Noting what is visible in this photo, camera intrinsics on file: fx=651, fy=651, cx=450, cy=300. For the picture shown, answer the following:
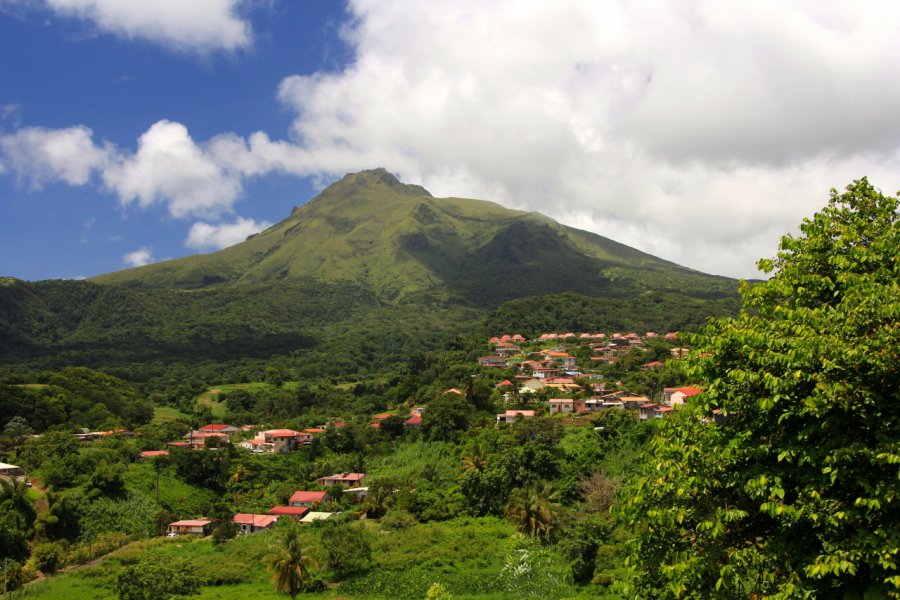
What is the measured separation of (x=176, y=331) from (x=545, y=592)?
122 metres

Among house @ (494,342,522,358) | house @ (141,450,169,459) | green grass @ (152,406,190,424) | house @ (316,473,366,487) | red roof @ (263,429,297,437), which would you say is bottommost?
house @ (316,473,366,487)

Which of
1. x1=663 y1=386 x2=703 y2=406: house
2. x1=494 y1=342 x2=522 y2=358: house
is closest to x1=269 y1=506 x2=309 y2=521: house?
x1=663 y1=386 x2=703 y2=406: house

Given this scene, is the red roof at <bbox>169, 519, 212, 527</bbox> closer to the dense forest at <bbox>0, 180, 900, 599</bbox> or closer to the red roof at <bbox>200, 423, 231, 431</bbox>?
the dense forest at <bbox>0, 180, 900, 599</bbox>

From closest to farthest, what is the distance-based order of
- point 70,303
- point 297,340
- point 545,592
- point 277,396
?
point 545,592 → point 277,396 → point 297,340 → point 70,303

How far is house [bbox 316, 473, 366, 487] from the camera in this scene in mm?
47594

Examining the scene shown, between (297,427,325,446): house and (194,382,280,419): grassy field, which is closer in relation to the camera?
(297,427,325,446): house

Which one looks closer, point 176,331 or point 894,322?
point 894,322

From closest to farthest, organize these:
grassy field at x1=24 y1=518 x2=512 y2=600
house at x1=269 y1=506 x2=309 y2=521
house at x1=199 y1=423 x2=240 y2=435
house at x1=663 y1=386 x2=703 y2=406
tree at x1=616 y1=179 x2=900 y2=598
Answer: tree at x1=616 y1=179 x2=900 y2=598 → grassy field at x1=24 y1=518 x2=512 y2=600 → house at x1=269 y1=506 x2=309 y2=521 → house at x1=663 y1=386 x2=703 y2=406 → house at x1=199 y1=423 x2=240 y2=435

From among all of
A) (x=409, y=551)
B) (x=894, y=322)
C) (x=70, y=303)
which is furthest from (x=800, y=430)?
(x=70, y=303)

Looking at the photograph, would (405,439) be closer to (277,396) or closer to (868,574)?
(277,396)

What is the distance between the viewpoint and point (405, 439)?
54156 mm

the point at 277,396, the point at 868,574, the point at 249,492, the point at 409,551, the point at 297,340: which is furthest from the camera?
the point at 297,340

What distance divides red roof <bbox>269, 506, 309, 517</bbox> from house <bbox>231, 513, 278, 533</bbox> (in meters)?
0.96

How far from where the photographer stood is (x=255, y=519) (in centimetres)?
4053
